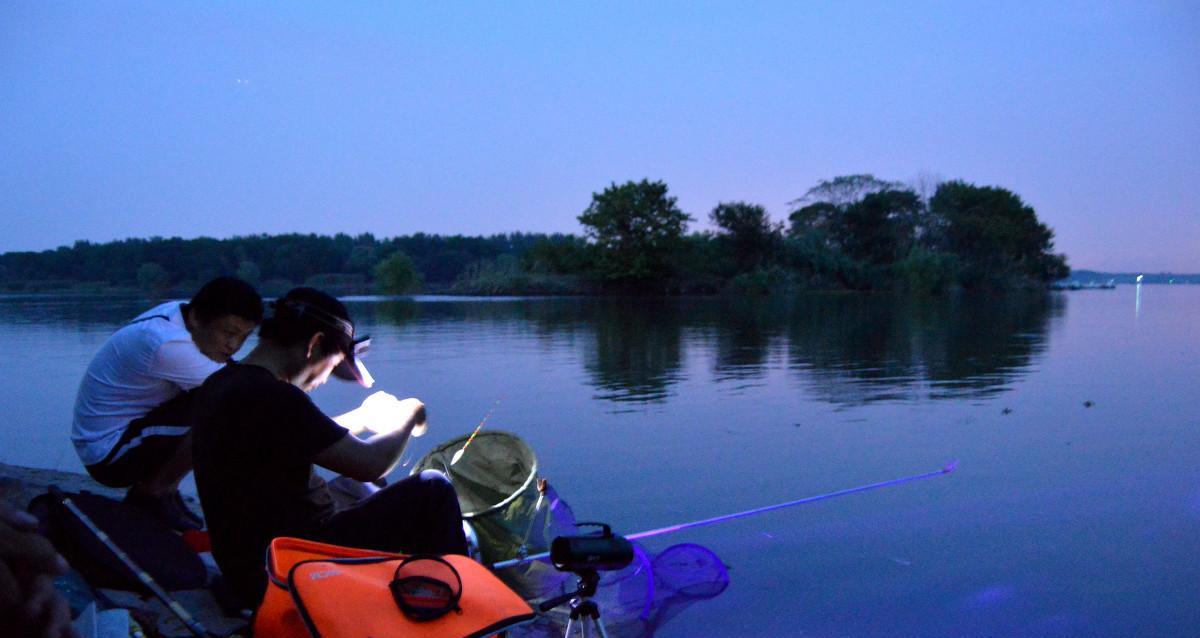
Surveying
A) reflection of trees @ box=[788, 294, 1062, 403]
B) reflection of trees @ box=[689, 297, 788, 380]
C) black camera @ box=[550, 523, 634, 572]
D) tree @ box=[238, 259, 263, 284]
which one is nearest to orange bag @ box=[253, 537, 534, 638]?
black camera @ box=[550, 523, 634, 572]

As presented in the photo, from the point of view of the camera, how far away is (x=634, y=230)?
160 ft

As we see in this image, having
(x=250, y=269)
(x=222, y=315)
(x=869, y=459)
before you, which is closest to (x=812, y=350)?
(x=869, y=459)

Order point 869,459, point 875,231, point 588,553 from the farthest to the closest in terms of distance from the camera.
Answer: point 875,231
point 869,459
point 588,553

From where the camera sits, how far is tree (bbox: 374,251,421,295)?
52.0m

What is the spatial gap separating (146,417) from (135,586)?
0.97 metres

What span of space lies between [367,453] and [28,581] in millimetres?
1721

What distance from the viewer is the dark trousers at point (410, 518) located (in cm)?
264

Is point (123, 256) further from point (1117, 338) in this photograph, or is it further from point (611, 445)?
point (1117, 338)

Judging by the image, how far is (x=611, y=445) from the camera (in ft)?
24.1

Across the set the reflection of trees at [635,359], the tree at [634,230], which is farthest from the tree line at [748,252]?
the reflection of trees at [635,359]

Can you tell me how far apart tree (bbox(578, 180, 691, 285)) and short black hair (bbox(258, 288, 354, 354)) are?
149 feet

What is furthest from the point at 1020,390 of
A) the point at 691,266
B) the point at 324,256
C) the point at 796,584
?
the point at 691,266

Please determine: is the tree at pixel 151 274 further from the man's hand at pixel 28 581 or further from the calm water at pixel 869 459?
the man's hand at pixel 28 581

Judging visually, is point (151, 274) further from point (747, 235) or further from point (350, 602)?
point (747, 235)
